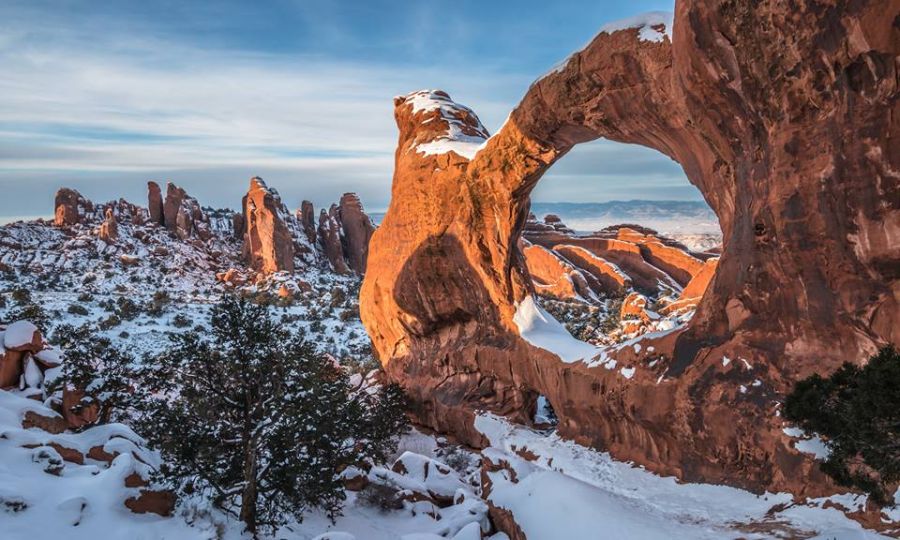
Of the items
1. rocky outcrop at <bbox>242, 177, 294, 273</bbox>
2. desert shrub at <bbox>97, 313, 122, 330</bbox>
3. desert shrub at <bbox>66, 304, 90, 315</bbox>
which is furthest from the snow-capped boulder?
rocky outcrop at <bbox>242, 177, 294, 273</bbox>

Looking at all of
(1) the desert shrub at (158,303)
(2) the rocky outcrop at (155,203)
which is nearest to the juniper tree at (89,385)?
(1) the desert shrub at (158,303)

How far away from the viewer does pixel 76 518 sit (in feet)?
25.5

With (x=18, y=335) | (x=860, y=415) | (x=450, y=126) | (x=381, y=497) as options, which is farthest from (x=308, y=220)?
(x=860, y=415)

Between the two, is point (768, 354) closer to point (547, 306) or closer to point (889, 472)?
point (889, 472)

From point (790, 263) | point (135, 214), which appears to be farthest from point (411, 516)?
point (135, 214)

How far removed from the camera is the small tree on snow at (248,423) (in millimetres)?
9297

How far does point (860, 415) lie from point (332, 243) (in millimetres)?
65315

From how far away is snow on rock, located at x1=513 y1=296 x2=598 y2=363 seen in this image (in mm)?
14812

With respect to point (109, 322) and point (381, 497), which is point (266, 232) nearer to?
point (109, 322)

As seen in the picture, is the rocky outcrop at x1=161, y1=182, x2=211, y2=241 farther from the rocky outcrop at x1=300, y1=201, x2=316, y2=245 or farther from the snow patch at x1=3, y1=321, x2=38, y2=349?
the snow patch at x1=3, y1=321, x2=38, y2=349

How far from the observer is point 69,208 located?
60.9 metres

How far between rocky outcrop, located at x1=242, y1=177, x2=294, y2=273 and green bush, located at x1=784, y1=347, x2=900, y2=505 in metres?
56.5

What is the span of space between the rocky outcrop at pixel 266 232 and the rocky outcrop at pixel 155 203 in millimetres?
10800

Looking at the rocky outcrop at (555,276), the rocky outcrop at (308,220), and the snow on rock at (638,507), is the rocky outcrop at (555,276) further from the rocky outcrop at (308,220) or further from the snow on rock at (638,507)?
the snow on rock at (638,507)
